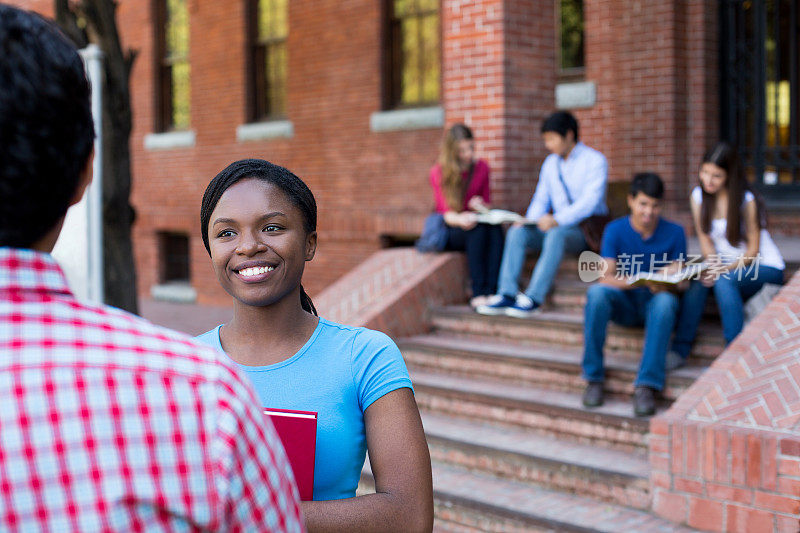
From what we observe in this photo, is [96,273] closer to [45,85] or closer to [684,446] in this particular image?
[684,446]

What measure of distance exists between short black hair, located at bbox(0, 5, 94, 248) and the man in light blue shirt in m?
6.58

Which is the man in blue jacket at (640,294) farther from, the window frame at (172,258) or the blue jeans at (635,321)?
the window frame at (172,258)

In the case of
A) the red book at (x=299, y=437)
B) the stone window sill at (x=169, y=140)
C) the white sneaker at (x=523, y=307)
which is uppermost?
the stone window sill at (x=169, y=140)

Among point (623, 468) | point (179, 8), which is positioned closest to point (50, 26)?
point (623, 468)

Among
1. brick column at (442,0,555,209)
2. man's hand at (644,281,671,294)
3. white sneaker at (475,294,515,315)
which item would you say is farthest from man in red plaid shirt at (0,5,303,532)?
brick column at (442,0,555,209)

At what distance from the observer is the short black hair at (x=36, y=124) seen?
1054 millimetres

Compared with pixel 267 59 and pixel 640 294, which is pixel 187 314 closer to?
pixel 267 59

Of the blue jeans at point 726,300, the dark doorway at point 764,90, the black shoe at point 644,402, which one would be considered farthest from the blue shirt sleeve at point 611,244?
the dark doorway at point 764,90

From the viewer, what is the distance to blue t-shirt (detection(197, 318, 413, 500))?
1.97 meters

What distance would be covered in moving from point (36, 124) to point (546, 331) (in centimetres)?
657

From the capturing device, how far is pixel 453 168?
8312mm

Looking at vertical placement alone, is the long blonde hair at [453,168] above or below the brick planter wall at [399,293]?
above

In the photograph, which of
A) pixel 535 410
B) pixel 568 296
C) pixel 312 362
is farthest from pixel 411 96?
pixel 312 362

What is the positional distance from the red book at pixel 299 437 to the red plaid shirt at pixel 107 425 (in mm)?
814
